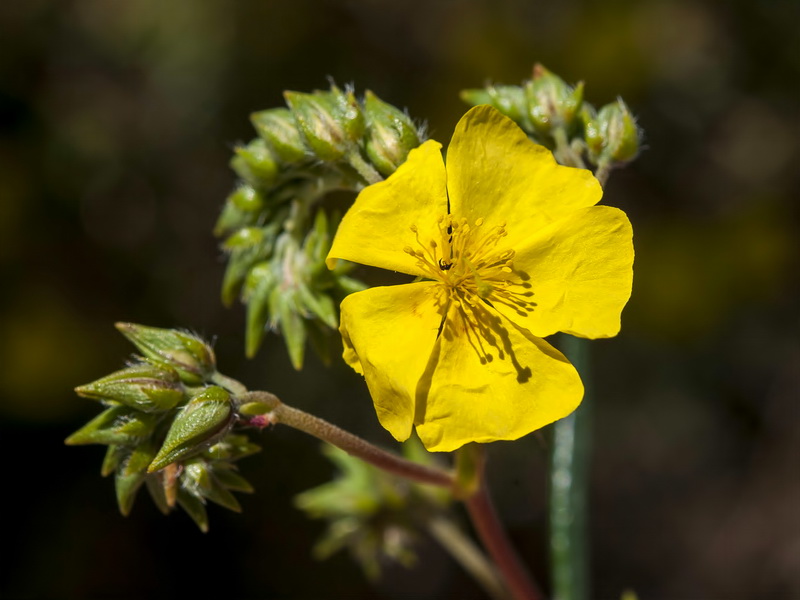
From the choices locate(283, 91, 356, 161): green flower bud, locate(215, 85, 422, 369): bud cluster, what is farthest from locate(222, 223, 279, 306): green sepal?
locate(283, 91, 356, 161): green flower bud

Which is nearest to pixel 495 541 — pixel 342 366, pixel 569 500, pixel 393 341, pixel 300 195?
pixel 569 500

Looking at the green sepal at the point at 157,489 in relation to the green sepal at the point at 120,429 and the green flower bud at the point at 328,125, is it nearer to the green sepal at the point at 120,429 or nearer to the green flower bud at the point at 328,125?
the green sepal at the point at 120,429

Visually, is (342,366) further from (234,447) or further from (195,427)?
(195,427)

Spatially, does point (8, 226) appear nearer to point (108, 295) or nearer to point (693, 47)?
point (108, 295)

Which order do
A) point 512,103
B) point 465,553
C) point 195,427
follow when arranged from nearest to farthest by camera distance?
point 195,427
point 512,103
point 465,553

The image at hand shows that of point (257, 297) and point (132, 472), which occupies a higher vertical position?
point (257, 297)

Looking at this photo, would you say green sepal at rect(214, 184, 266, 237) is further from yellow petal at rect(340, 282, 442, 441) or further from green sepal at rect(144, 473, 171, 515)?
green sepal at rect(144, 473, 171, 515)

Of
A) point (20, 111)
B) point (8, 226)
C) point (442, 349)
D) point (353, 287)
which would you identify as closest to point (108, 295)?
point (8, 226)

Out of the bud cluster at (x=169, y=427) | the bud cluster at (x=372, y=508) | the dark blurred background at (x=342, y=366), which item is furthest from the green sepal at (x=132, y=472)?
the dark blurred background at (x=342, y=366)
